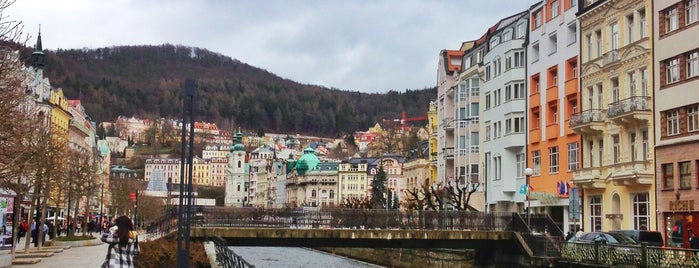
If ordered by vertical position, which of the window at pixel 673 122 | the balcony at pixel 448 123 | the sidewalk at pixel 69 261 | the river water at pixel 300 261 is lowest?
the river water at pixel 300 261

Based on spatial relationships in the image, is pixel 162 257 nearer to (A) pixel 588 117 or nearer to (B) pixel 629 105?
(B) pixel 629 105

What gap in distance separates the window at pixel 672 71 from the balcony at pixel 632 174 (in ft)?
14.9

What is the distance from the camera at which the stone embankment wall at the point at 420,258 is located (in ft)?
195

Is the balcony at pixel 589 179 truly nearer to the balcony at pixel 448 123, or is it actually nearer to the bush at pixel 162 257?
the bush at pixel 162 257

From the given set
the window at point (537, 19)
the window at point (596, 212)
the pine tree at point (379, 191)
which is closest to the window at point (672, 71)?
the window at point (596, 212)

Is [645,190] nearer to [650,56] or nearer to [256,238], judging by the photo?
[650,56]

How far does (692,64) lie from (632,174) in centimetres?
696

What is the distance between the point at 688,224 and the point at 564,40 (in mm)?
19399

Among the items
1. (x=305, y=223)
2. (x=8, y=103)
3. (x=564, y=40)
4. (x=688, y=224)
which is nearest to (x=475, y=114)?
(x=564, y=40)

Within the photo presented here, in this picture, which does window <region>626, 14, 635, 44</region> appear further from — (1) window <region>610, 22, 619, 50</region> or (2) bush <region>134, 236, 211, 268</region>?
(2) bush <region>134, 236, 211, 268</region>

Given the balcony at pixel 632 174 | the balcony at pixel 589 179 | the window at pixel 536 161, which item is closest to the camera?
the balcony at pixel 632 174

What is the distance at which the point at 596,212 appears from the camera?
54656mm

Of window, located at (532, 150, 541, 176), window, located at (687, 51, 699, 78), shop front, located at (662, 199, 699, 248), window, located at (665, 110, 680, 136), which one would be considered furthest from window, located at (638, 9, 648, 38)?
window, located at (532, 150, 541, 176)

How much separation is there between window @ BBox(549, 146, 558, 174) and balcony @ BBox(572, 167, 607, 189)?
5.12 metres
